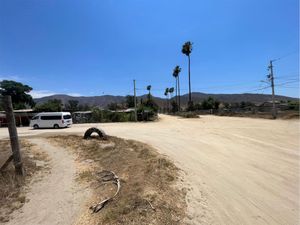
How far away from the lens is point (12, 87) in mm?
86500

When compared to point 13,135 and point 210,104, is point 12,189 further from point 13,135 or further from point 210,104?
point 210,104

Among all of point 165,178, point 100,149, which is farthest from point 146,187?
point 100,149

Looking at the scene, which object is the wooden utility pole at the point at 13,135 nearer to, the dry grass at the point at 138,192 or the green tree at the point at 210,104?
the dry grass at the point at 138,192

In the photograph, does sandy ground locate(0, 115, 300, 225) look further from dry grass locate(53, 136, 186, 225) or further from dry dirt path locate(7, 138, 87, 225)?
dry dirt path locate(7, 138, 87, 225)

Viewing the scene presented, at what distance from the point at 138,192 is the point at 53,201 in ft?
6.49

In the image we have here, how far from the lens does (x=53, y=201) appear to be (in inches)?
218

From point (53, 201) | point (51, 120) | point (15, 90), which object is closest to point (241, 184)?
point (53, 201)

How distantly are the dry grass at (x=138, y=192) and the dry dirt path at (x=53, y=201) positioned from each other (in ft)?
1.08

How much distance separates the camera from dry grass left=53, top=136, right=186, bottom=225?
14.3ft

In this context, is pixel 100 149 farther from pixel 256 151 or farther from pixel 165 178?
pixel 256 151

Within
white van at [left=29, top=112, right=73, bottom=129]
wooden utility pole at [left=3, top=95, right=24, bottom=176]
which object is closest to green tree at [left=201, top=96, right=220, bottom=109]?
white van at [left=29, top=112, right=73, bottom=129]

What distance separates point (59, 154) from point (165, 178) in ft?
21.8

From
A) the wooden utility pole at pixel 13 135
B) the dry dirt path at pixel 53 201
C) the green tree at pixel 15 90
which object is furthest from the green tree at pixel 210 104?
the wooden utility pole at pixel 13 135

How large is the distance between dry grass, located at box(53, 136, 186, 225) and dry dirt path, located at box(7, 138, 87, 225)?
13.0 inches
